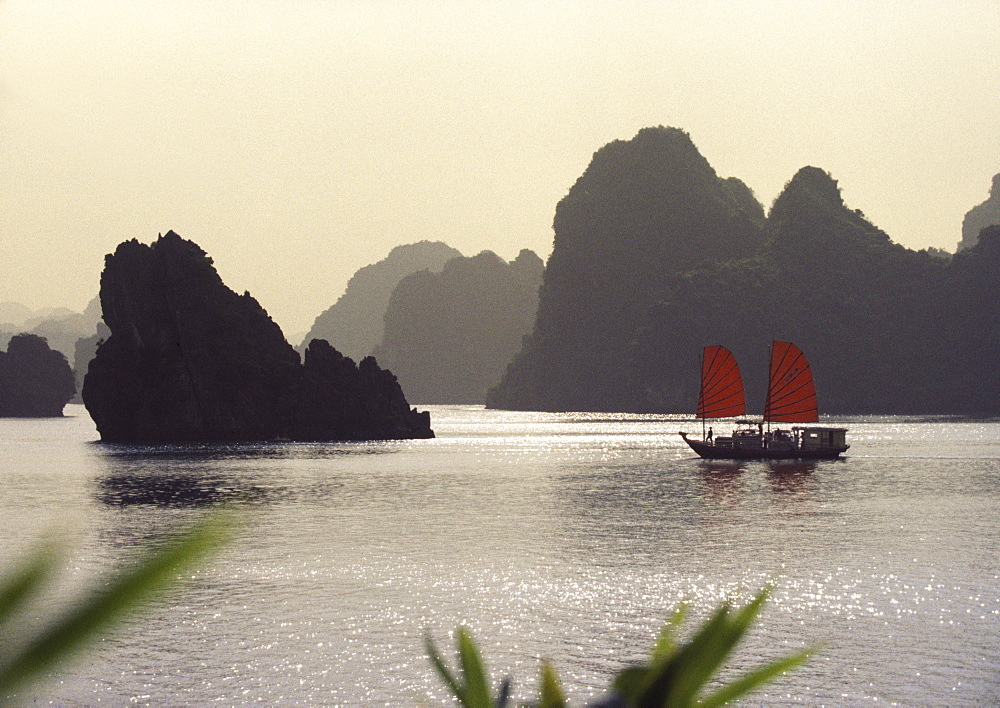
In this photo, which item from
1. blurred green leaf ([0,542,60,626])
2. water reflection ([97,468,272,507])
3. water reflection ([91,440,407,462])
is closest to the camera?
blurred green leaf ([0,542,60,626])

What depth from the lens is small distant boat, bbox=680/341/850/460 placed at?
94425 mm

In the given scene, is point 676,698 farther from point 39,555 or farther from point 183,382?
point 183,382

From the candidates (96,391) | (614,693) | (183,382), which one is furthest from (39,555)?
(96,391)

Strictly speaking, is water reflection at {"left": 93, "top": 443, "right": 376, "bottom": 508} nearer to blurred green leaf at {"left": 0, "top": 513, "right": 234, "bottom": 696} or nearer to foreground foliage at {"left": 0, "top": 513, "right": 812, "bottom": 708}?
foreground foliage at {"left": 0, "top": 513, "right": 812, "bottom": 708}

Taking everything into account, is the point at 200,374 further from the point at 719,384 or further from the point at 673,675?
the point at 673,675

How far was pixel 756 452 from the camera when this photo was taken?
308 ft

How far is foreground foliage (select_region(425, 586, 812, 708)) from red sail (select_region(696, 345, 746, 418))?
314ft

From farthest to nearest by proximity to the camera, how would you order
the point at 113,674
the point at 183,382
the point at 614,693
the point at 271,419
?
the point at 271,419
the point at 183,382
the point at 113,674
the point at 614,693

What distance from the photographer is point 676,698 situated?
4.16 ft

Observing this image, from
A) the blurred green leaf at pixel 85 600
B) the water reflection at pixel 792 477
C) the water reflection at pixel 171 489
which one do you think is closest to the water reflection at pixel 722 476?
the water reflection at pixel 792 477

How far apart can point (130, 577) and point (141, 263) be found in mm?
134584

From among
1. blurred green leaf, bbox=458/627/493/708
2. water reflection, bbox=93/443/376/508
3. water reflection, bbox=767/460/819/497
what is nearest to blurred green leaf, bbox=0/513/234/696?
blurred green leaf, bbox=458/627/493/708

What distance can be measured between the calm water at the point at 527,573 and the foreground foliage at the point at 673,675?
109 mm

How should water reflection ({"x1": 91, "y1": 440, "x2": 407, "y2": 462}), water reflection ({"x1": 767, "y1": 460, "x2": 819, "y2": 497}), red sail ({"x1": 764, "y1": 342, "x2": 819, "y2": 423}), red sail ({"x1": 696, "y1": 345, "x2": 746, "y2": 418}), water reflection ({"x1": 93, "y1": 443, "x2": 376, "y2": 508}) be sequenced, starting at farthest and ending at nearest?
water reflection ({"x1": 91, "y1": 440, "x2": 407, "y2": 462}) → red sail ({"x1": 696, "y1": 345, "x2": 746, "y2": 418}) → red sail ({"x1": 764, "y1": 342, "x2": 819, "y2": 423}) → water reflection ({"x1": 767, "y1": 460, "x2": 819, "y2": 497}) → water reflection ({"x1": 93, "y1": 443, "x2": 376, "y2": 508})
